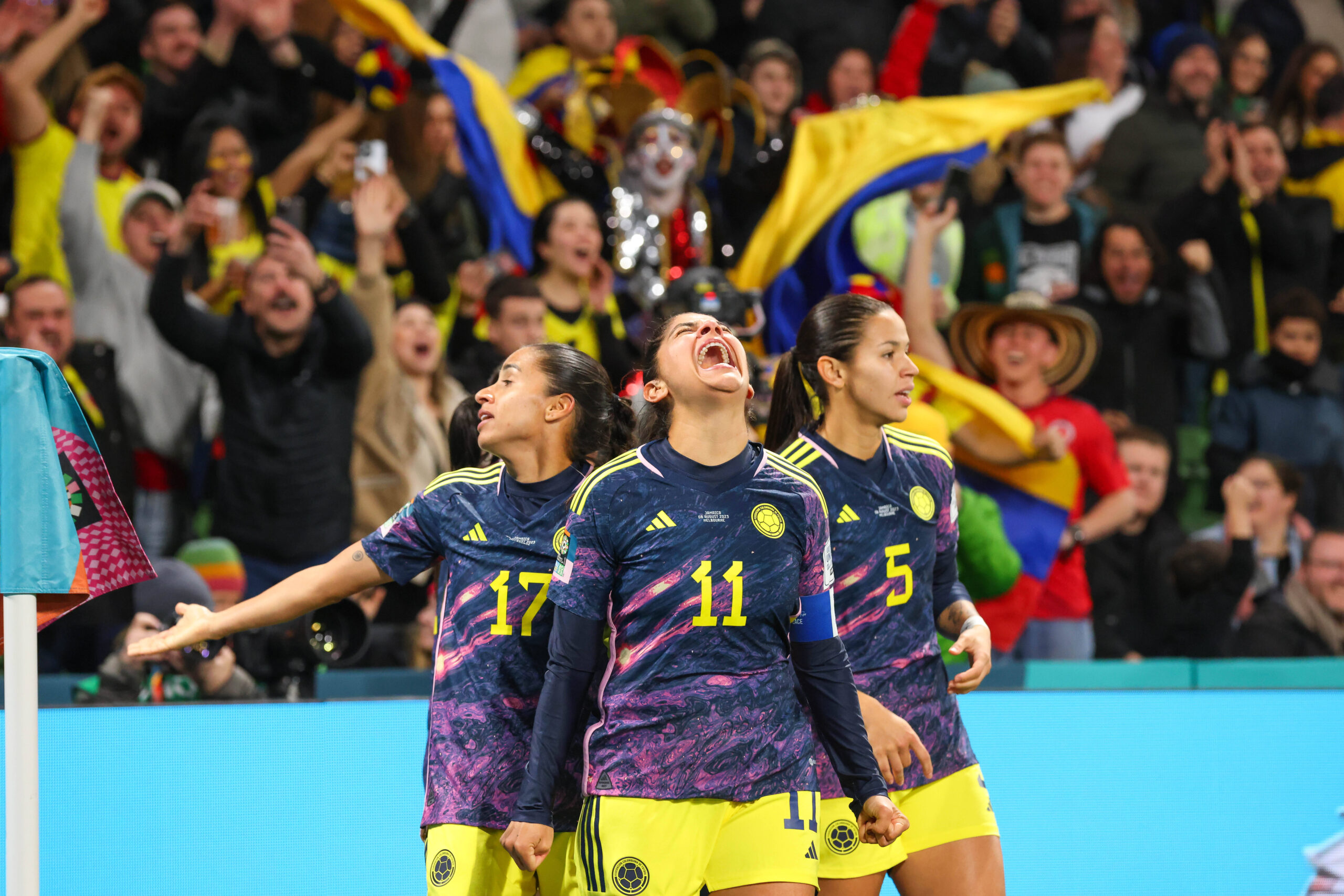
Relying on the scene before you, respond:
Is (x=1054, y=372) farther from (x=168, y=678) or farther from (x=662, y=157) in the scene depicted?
(x=168, y=678)

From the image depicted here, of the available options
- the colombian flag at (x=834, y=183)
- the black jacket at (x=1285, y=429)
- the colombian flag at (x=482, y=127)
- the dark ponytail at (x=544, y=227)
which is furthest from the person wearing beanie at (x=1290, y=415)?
the colombian flag at (x=482, y=127)

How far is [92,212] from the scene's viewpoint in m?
4.93

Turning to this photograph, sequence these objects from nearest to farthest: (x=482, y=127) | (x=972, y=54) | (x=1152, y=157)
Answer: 1. (x=482, y=127)
2. (x=1152, y=157)
3. (x=972, y=54)

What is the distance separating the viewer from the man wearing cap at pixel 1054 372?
5355 millimetres

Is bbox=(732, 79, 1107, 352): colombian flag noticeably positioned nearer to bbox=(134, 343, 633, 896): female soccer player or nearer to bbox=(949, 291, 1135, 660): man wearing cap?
bbox=(949, 291, 1135, 660): man wearing cap

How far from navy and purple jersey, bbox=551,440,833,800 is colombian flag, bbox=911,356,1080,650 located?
2942mm

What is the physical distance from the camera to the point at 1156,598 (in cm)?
532

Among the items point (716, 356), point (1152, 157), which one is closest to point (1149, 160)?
point (1152, 157)

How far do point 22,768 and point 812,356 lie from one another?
1.53 metres

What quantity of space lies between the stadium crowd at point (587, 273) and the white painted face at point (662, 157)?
3.6 inches

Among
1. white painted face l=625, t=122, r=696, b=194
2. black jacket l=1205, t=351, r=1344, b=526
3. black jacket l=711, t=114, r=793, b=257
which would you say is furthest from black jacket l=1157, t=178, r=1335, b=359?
white painted face l=625, t=122, r=696, b=194

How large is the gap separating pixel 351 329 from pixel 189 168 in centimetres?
99

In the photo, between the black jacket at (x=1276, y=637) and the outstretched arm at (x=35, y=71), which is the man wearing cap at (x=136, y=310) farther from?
the black jacket at (x=1276, y=637)

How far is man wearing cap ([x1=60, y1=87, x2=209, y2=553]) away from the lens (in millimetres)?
4879
